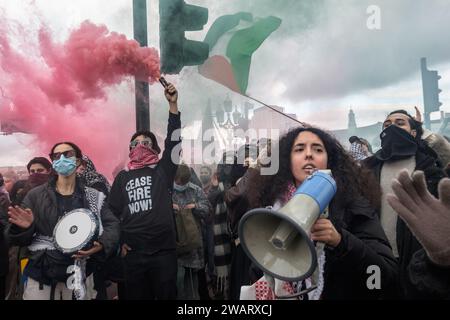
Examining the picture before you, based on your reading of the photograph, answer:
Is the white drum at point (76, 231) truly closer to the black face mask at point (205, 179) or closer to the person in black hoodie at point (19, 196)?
the person in black hoodie at point (19, 196)

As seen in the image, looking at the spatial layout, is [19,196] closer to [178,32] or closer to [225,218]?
[225,218]

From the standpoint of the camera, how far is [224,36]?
229 inches

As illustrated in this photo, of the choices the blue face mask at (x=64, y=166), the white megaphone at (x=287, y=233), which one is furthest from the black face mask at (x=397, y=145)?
the blue face mask at (x=64, y=166)

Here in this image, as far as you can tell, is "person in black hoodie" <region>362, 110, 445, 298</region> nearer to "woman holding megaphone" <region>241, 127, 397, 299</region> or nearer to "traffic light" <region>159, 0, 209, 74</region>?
"woman holding megaphone" <region>241, 127, 397, 299</region>

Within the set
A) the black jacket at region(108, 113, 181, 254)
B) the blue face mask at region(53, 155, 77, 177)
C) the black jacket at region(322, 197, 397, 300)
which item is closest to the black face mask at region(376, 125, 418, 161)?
the black jacket at region(322, 197, 397, 300)

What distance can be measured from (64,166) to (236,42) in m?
3.46

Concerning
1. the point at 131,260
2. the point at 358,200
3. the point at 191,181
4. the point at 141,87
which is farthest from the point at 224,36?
the point at 358,200

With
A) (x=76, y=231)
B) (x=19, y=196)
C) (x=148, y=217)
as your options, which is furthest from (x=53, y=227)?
(x=19, y=196)

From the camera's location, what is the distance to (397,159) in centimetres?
327

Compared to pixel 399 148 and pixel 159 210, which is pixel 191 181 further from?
pixel 399 148

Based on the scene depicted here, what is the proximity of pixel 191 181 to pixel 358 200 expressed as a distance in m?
2.68

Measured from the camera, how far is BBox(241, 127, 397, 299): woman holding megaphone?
1604 millimetres

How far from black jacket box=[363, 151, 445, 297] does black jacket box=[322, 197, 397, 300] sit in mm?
534

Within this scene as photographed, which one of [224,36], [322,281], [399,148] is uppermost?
[224,36]
